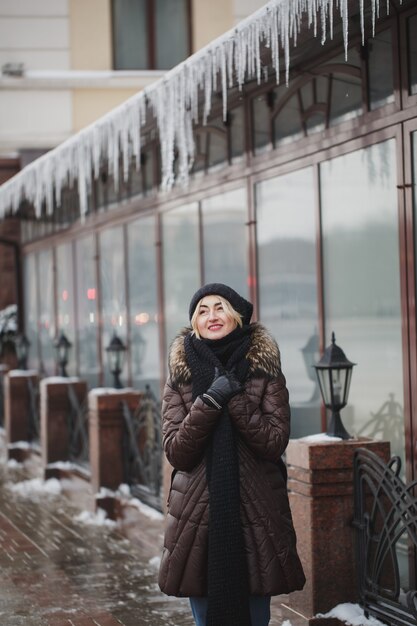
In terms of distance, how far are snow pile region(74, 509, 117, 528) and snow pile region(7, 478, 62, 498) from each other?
1.90 m

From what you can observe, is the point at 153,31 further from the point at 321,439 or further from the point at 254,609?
the point at 254,609

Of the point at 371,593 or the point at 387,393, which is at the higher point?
the point at 387,393

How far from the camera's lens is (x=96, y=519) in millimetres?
11469

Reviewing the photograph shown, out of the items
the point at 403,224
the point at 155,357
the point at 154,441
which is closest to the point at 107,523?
the point at 154,441

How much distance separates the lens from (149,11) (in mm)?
19078

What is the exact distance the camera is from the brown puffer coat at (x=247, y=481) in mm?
5121

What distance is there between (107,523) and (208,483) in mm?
6314

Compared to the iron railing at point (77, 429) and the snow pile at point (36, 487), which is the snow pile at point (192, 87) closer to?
the iron railing at point (77, 429)

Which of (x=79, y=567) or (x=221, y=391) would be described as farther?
(x=79, y=567)

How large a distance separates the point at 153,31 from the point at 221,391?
1501 centimetres

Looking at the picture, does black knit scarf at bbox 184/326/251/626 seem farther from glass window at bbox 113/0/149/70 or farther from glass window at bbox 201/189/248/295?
glass window at bbox 113/0/149/70

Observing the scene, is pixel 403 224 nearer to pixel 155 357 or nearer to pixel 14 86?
pixel 155 357

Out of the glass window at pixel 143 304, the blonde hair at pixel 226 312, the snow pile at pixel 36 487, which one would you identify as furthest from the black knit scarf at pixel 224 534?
the snow pile at pixel 36 487

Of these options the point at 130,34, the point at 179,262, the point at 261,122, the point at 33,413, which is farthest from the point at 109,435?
the point at 130,34
